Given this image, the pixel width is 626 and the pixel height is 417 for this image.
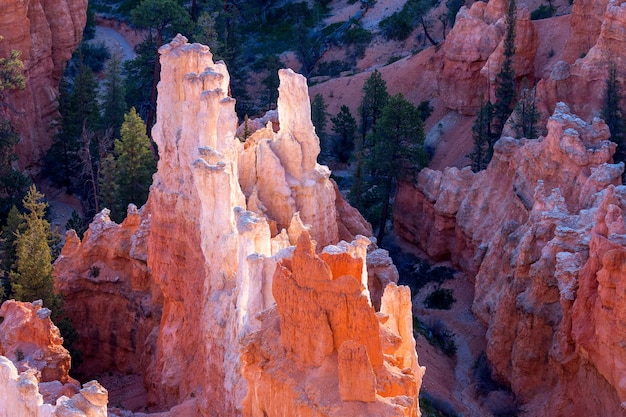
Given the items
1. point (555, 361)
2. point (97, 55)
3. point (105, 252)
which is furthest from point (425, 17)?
point (555, 361)

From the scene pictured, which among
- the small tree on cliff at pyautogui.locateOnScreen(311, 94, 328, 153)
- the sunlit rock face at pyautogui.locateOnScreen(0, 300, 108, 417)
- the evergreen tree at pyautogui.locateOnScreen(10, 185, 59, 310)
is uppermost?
the sunlit rock face at pyautogui.locateOnScreen(0, 300, 108, 417)

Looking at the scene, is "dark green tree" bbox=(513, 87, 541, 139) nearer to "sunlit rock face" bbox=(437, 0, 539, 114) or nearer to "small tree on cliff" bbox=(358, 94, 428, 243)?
"small tree on cliff" bbox=(358, 94, 428, 243)

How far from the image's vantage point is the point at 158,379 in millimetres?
30547

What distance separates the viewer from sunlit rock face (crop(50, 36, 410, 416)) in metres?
23.5

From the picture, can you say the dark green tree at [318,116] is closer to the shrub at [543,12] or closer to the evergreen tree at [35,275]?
the shrub at [543,12]

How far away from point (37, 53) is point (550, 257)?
32897mm

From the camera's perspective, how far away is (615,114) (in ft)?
134

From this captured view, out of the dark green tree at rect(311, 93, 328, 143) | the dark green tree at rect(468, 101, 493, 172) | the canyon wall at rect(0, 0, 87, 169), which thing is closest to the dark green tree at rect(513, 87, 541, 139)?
the dark green tree at rect(468, 101, 493, 172)

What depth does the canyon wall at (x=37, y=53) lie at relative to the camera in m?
52.3

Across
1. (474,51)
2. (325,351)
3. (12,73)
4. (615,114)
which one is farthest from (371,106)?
(325,351)

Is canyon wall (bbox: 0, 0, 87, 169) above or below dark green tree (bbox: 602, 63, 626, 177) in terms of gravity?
below

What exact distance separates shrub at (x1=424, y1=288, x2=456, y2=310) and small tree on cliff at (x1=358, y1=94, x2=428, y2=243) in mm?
5768

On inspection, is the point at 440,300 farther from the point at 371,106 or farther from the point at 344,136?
the point at 344,136

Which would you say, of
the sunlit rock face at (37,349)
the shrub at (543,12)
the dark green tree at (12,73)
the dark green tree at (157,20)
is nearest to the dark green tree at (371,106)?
the shrub at (543,12)
